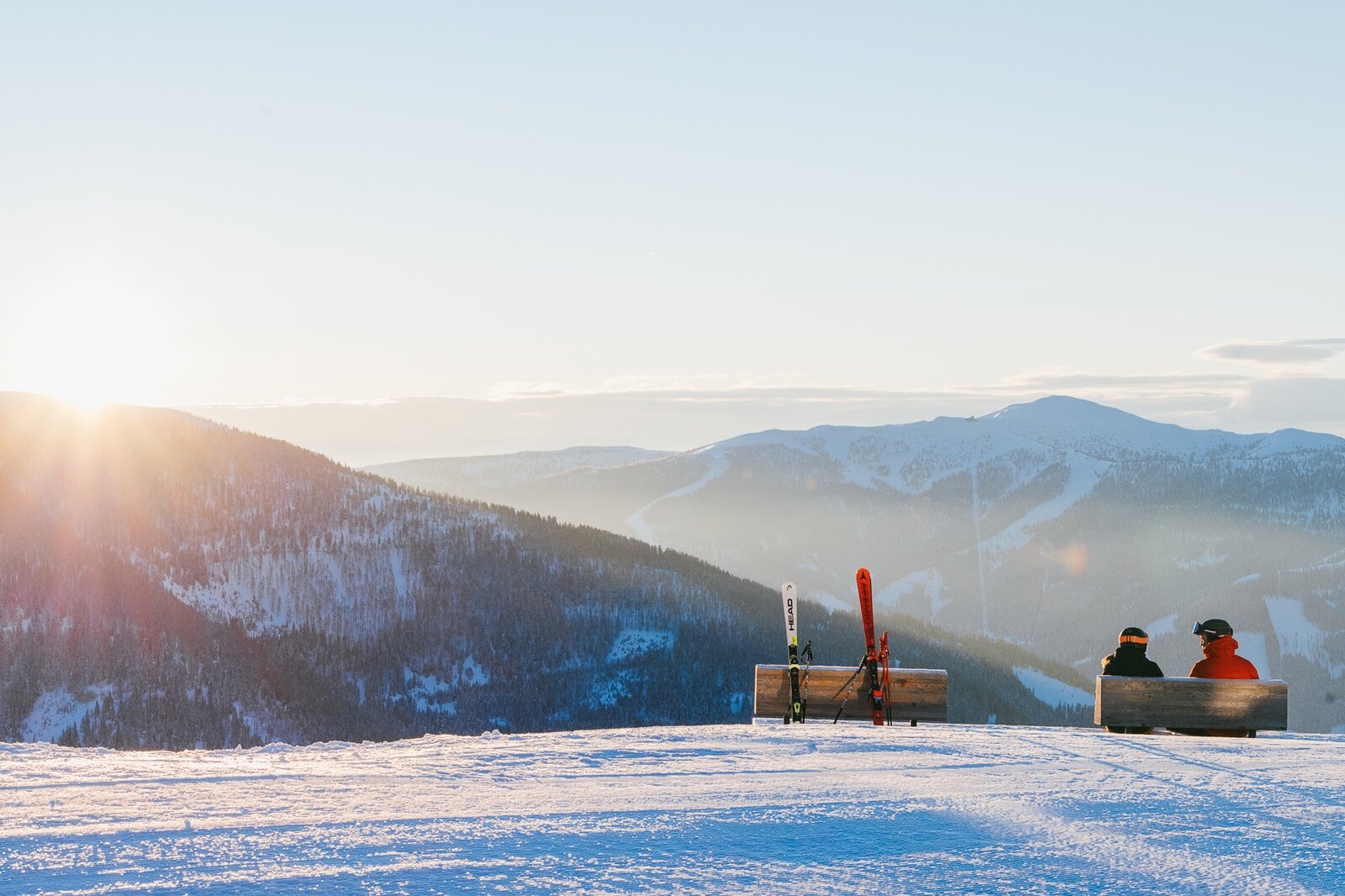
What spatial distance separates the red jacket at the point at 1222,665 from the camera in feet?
49.1

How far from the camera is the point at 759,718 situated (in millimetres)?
16359

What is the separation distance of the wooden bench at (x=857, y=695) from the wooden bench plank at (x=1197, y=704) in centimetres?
230

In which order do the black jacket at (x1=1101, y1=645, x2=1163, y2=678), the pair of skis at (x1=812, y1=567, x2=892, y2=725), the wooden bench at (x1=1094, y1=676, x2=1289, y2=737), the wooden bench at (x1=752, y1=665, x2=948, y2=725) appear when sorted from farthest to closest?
the wooden bench at (x1=752, y1=665, x2=948, y2=725) → the pair of skis at (x1=812, y1=567, x2=892, y2=725) → the black jacket at (x1=1101, y1=645, x2=1163, y2=678) → the wooden bench at (x1=1094, y1=676, x2=1289, y2=737)

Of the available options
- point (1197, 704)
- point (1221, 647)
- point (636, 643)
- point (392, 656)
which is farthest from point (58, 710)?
point (1197, 704)

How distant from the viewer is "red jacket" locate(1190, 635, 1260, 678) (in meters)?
15.0

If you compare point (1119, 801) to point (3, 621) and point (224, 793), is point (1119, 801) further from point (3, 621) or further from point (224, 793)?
point (3, 621)

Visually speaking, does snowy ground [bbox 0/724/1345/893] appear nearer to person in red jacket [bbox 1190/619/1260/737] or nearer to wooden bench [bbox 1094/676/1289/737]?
wooden bench [bbox 1094/676/1289/737]

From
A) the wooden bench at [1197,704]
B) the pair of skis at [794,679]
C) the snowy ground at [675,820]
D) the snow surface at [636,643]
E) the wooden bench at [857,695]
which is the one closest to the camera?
the snowy ground at [675,820]

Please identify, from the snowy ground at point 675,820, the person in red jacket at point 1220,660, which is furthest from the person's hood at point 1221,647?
the snowy ground at point 675,820

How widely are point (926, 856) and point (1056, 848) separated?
0.81 m

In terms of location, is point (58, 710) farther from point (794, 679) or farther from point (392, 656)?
point (794, 679)

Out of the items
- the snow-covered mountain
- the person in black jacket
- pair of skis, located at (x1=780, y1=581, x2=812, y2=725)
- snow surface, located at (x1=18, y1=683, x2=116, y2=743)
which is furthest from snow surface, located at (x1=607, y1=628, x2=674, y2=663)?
the person in black jacket

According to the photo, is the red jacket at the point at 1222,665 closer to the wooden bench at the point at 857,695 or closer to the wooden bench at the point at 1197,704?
the wooden bench at the point at 1197,704

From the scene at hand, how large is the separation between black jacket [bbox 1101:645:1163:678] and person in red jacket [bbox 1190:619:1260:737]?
511mm
